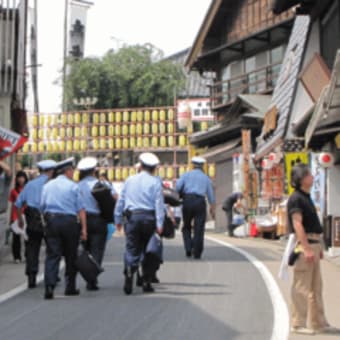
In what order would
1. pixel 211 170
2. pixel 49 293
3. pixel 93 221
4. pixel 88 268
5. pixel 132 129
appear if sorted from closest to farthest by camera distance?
pixel 49 293, pixel 88 268, pixel 93 221, pixel 211 170, pixel 132 129

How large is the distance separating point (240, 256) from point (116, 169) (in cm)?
3607

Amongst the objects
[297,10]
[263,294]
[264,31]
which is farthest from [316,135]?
[264,31]

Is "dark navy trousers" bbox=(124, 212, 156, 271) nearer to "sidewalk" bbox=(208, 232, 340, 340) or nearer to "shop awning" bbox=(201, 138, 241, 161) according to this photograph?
"sidewalk" bbox=(208, 232, 340, 340)

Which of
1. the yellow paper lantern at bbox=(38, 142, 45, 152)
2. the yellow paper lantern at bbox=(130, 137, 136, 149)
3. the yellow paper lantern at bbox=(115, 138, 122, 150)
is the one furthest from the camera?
the yellow paper lantern at bbox=(38, 142, 45, 152)

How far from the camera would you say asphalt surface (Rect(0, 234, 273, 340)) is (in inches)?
310

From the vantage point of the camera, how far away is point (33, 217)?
11766 mm

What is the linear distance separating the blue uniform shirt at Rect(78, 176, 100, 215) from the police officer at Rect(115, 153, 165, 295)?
2.51 ft

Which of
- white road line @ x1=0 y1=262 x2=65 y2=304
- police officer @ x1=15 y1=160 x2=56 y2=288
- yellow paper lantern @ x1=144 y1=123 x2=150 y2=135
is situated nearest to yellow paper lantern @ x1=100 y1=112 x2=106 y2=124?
yellow paper lantern @ x1=144 y1=123 x2=150 y2=135

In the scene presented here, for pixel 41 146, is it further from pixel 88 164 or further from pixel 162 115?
pixel 88 164

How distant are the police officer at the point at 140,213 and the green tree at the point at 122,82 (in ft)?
167

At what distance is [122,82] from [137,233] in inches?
2058

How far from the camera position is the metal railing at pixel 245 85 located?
114ft

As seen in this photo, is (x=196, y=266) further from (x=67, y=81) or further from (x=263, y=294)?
(x=67, y=81)

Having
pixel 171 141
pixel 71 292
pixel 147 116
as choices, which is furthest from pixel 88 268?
pixel 147 116
